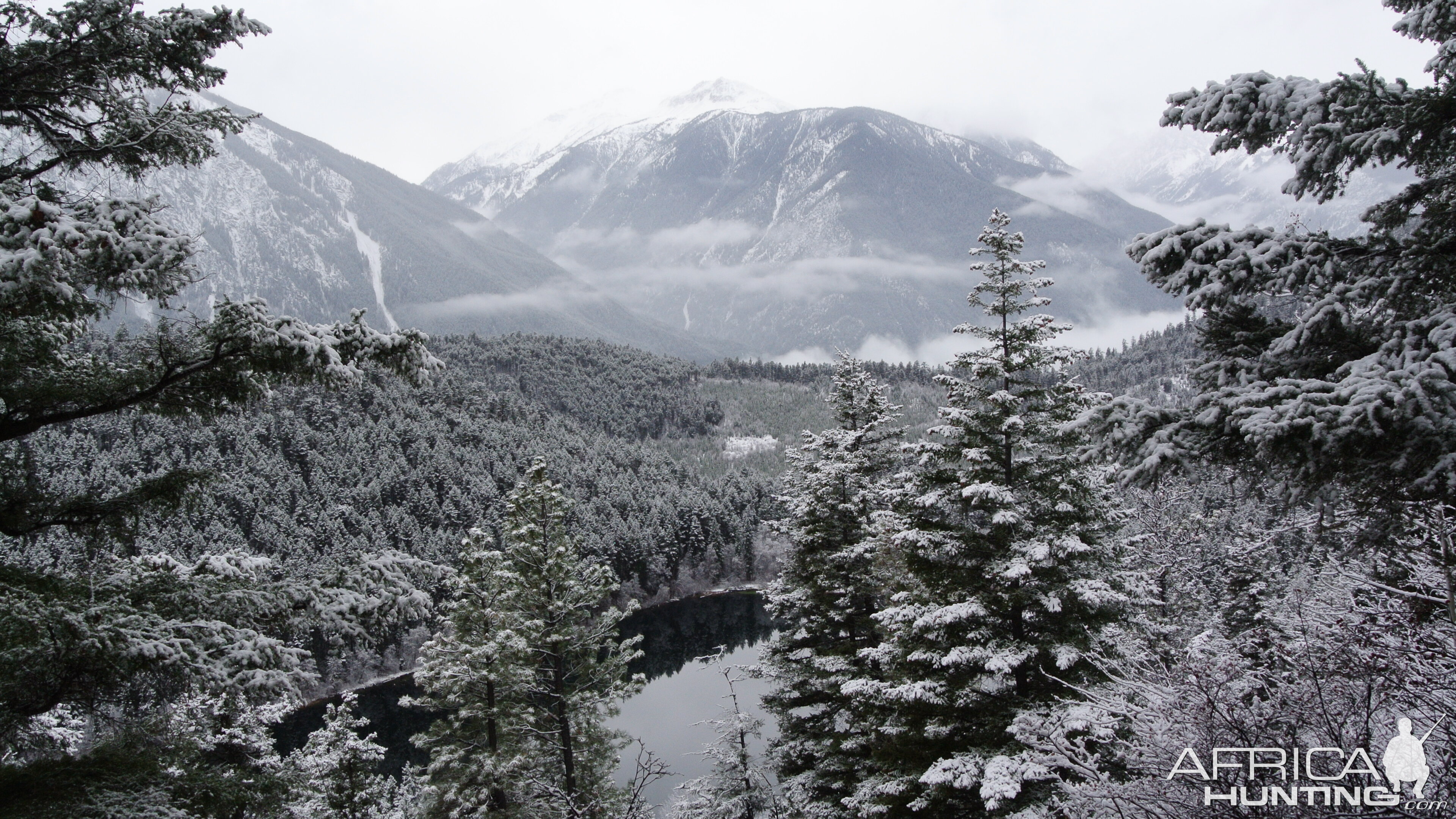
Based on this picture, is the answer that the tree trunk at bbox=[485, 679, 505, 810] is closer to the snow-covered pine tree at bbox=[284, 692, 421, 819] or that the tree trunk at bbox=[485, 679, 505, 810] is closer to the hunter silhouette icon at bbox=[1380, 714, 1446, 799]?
the snow-covered pine tree at bbox=[284, 692, 421, 819]

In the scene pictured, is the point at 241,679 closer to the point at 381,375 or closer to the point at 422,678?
the point at 381,375

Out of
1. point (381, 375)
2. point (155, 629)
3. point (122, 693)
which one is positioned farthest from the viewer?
point (381, 375)

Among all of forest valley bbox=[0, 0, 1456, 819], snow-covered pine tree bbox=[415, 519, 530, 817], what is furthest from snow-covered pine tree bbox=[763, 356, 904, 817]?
snow-covered pine tree bbox=[415, 519, 530, 817]

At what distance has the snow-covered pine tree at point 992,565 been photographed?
34.1 feet

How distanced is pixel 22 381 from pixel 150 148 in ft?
6.90

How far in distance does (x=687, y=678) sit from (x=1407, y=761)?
62771 millimetres

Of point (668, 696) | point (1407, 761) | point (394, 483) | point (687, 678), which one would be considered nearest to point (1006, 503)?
point (1407, 761)

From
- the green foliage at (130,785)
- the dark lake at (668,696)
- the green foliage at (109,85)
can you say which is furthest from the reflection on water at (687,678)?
the green foliage at (109,85)

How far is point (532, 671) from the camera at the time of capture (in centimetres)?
1864

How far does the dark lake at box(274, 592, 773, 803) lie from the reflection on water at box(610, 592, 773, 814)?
118 millimetres

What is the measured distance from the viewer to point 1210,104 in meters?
5.63

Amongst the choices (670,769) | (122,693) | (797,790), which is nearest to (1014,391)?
(797,790)

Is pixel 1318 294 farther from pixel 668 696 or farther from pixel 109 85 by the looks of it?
pixel 668 696

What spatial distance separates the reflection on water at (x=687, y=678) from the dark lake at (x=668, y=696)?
12 centimetres
